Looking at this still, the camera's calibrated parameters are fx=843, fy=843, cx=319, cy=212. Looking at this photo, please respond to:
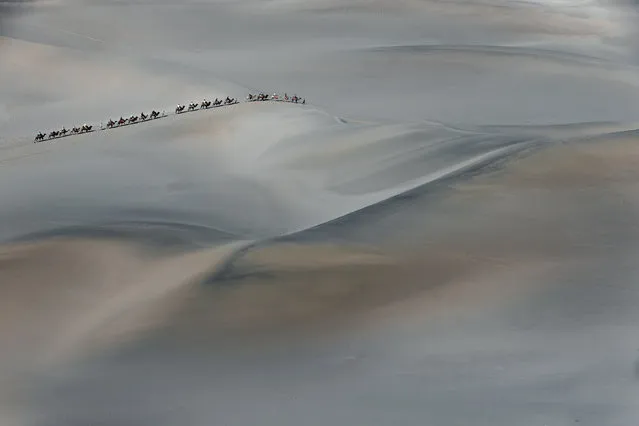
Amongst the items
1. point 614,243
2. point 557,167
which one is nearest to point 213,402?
point 614,243

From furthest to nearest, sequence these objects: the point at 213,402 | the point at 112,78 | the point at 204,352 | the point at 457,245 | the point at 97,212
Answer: the point at 112,78
the point at 97,212
the point at 457,245
the point at 204,352
the point at 213,402

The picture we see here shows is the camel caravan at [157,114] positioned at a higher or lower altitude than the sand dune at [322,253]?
higher

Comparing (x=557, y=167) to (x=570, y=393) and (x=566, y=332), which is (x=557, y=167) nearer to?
(x=566, y=332)

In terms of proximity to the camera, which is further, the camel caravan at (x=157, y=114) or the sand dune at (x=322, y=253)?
the camel caravan at (x=157, y=114)

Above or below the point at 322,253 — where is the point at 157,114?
above

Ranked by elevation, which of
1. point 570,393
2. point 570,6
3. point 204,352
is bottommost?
point 570,393

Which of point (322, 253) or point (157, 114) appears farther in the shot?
point (157, 114)

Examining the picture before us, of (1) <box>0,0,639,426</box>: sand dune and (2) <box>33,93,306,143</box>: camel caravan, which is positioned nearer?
(1) <box>0,0,639,426</box>: sand dune

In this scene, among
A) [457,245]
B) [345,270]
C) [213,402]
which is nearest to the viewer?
[213,402]
